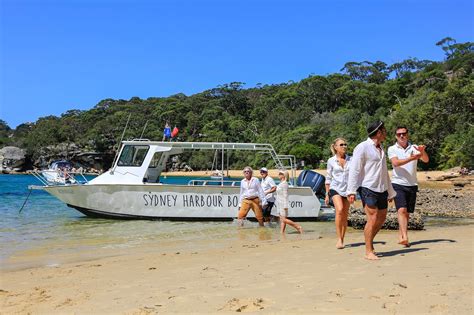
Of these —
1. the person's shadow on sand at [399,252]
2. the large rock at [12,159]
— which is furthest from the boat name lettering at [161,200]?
the large rock at [12,159]

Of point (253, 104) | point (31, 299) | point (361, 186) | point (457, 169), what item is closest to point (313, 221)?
point (361, 186)

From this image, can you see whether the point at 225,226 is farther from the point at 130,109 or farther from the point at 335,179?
the point at 130,109

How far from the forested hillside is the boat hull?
2558 centimetres

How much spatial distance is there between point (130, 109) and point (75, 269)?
96205 mm

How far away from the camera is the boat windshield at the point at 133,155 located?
571 inches

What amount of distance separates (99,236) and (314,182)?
676cm

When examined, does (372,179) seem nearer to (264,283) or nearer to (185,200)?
(264,283)

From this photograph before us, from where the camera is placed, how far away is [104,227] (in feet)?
41.1

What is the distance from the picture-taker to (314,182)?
14.5m

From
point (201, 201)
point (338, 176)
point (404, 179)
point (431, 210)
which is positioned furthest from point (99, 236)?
point (431, 210)

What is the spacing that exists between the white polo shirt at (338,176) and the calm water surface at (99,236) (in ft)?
7.47

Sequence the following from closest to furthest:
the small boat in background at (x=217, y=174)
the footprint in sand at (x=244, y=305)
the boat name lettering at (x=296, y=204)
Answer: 1. the footprint in sand at (x=244, y=305)
2. the boat name lettering at (x=296, y=204)
3. the small boat in background at (x=217, y=174)

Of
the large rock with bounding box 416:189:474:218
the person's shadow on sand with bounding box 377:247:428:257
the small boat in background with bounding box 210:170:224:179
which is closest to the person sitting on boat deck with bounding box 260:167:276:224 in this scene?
the small boat in background with bounding box 210:170:224:179

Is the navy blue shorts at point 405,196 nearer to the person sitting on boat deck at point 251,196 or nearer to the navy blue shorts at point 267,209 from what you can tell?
the person sitting on boat deck at point 251,196
